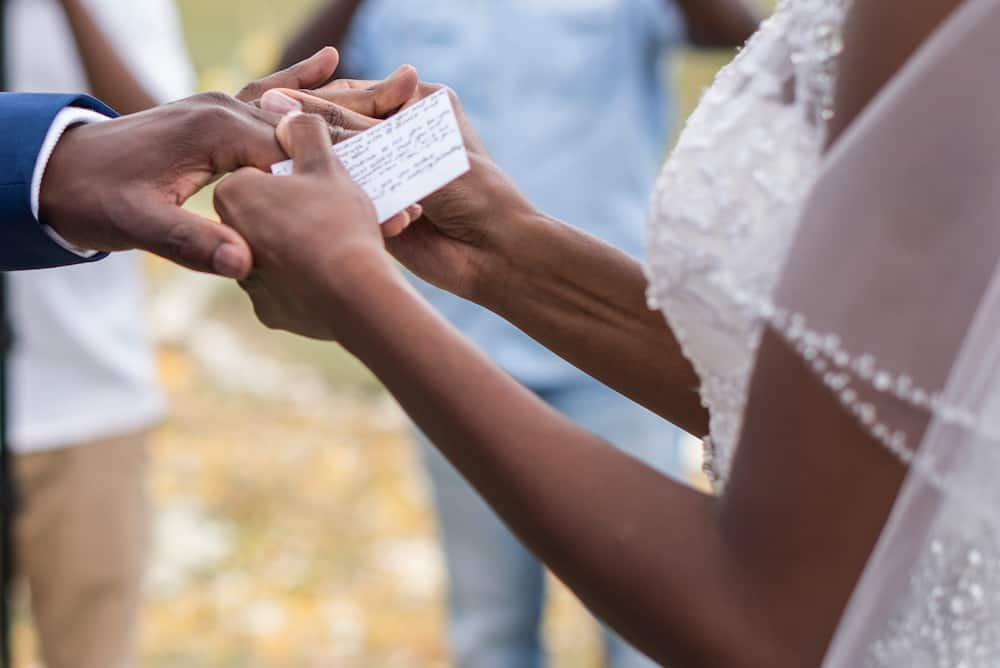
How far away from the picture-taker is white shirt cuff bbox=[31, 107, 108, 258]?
125 cm

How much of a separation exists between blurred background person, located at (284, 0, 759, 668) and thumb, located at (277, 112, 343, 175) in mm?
1273

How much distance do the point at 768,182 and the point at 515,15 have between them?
60.8 inches

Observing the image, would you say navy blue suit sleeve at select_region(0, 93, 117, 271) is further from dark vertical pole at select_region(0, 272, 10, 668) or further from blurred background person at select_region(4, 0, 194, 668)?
blurred background person at select_region(4, 0, 194, 668)

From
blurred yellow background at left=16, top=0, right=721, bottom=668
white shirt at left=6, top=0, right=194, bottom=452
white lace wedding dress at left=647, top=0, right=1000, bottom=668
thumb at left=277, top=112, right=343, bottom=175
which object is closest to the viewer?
white lace wedding dress at left=647, top=0, right=1000, bottom=668

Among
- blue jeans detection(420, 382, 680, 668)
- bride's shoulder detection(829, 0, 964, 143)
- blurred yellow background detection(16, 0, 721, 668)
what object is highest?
bride's shoulder detection(829, 0, 964, 143)

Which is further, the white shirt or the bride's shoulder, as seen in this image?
the white shirt

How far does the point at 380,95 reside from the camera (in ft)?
4.62

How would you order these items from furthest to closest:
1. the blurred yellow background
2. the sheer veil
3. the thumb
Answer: the blurred yellow background, the thumb, the sheer veil

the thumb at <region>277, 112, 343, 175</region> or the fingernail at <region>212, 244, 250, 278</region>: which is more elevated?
the thumb at <region>277, 112, 343, 175</region>

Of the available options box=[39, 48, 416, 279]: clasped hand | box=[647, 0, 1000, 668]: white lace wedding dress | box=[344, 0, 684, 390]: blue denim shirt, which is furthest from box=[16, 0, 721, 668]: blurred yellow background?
box=[647, 0, 1000, 668]: white lace wedding dress

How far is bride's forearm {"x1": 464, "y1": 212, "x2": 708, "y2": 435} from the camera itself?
1.33 metres

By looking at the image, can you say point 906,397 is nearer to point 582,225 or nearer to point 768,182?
point 768,182

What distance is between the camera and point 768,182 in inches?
39.4

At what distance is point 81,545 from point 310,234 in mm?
1563
